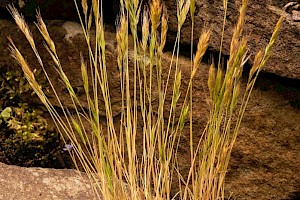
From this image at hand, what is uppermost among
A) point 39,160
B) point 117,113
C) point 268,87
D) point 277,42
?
point 277,42

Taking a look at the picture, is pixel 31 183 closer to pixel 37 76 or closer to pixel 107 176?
pixel 37 76

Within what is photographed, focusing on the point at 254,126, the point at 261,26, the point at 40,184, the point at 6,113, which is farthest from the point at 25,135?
the point at 261,26

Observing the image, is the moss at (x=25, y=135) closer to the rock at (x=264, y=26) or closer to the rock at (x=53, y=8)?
the rock at (x=53, y=8)

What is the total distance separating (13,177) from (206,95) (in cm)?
103

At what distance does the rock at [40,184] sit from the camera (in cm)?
293

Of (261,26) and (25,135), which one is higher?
(261,26)

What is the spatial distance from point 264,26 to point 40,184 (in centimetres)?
131

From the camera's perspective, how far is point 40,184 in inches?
119

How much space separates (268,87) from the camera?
280 centimetres

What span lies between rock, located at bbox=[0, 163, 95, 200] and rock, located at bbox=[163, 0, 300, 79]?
94cm

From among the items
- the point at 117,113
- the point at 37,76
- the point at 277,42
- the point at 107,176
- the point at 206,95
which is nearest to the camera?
the point at 107,176

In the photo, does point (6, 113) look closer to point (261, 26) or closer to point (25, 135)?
point (25, 135)

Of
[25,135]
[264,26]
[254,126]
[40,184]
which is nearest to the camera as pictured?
[264,26]

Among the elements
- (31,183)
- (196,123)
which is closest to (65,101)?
(31,183)
